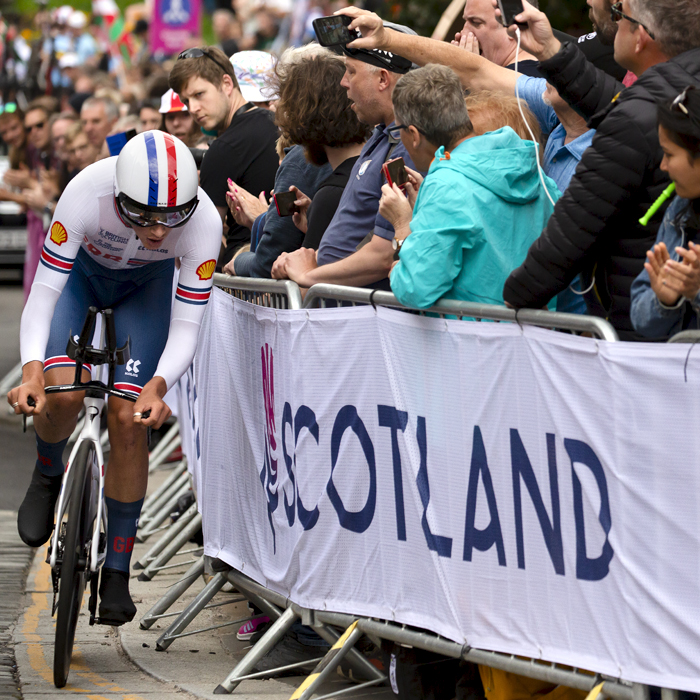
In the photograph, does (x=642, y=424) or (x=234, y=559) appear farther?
(x=234, y=559)

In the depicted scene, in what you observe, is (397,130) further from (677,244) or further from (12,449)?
(12,449)

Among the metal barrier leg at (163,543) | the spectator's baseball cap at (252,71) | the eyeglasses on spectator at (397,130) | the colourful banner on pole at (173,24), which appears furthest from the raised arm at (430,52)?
the colourful banner on pole at (173,24)

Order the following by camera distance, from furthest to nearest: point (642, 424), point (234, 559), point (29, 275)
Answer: point (29, 275) < point (234, 559) < point (642, 424)

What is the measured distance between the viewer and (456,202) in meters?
4.26

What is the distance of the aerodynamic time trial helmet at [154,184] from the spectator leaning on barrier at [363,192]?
21.1 inches

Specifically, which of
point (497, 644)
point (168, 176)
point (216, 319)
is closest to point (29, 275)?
point (216, 319)

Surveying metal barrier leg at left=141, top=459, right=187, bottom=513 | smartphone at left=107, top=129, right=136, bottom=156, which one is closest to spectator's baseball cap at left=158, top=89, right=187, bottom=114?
smartphone at left=107, top=129, right=136, bottom=156

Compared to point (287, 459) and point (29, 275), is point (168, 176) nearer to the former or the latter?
point (287, 459)

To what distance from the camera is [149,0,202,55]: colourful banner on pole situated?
957 inches

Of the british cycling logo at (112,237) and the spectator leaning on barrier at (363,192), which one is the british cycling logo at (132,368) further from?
the spectator leaning on barrier at (363,192)

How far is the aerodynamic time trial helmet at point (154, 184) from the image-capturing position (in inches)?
200

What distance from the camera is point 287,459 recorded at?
17.0 feet

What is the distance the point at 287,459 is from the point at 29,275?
875cm

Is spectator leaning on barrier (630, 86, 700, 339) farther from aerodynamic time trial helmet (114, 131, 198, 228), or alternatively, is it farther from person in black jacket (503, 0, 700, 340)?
aerodynamic time trial helmet (114, 131, 198, 228)
